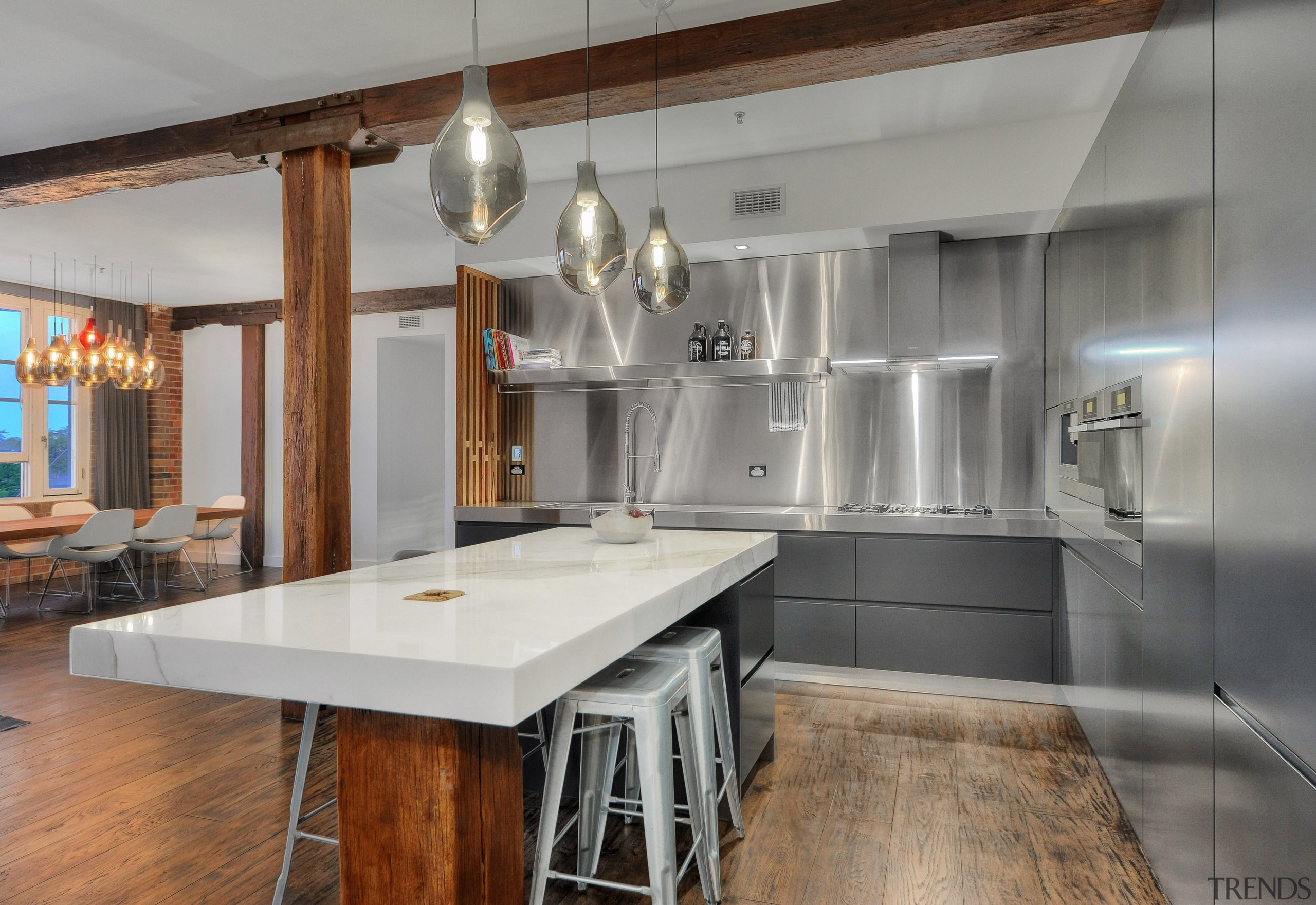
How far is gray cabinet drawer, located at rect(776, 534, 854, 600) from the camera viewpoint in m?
3.79

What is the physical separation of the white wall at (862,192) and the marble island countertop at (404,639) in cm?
258

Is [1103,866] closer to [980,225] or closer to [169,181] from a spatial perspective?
[980,225]

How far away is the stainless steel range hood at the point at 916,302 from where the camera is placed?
12.9 feet

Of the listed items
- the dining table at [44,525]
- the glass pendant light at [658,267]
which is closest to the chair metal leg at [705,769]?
the glass pendant light at [658,267]

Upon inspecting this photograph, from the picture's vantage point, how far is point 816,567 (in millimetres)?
3836

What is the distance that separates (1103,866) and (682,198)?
11.2ft

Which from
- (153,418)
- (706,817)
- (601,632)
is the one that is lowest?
(706,817)

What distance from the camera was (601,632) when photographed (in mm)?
1445

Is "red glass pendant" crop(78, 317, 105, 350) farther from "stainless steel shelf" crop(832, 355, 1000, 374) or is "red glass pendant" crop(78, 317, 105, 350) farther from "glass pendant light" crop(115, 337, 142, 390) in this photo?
"stainless steel shelf" crop(832, 355, 1000, 374)

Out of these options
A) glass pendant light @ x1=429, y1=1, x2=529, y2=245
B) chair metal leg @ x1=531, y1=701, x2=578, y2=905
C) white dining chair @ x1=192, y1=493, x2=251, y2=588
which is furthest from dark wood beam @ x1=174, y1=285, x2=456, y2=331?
chair metal leg @ x1=531, y1=701, x2=578, y2=905

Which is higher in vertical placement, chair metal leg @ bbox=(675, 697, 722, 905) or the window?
the window

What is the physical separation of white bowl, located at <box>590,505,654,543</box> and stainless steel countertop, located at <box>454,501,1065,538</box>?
119 cm

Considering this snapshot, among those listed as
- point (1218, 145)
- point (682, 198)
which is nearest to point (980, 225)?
point (682, 198)

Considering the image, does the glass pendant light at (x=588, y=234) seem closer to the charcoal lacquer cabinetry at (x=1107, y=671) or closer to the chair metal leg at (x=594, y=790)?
the chair metal leg at (x=594, y=790)
